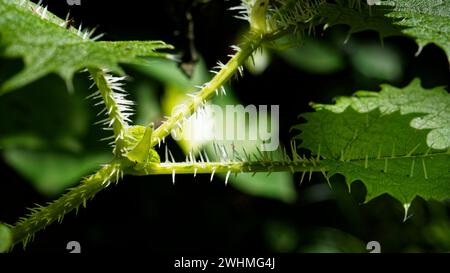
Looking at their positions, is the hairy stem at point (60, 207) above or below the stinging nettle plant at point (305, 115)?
below

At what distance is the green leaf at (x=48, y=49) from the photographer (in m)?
0.86

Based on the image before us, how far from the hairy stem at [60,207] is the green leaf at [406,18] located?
1.72ft

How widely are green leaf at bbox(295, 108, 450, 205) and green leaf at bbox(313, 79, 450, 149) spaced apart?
0.07 ft

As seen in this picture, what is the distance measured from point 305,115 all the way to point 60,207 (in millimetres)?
690

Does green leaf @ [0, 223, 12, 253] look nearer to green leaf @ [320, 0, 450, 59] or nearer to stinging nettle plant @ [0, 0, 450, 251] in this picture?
stinging nettle plant @ [0, 0, 450, 251]

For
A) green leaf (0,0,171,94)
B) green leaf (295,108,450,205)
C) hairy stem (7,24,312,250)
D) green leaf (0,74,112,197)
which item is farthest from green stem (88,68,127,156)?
green leaf (0,74,112,197)

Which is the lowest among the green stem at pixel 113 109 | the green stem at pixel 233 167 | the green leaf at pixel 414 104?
the green stem at pixel 233 167

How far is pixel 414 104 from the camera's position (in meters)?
1.58

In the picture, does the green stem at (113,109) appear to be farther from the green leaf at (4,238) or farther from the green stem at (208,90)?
the green leaf at (4,238)

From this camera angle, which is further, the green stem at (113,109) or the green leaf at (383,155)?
the green leaf at (383,155)

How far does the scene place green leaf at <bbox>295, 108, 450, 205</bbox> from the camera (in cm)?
137

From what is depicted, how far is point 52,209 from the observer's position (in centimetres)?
116

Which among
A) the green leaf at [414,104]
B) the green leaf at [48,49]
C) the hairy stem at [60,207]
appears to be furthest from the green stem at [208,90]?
the green leaf at [414,104]

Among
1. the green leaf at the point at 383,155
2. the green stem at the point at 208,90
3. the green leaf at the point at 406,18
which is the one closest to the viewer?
the green leaf at the point at 406,18
